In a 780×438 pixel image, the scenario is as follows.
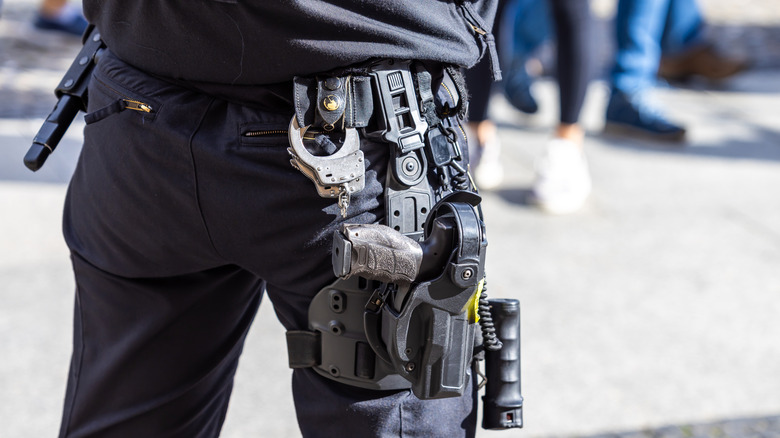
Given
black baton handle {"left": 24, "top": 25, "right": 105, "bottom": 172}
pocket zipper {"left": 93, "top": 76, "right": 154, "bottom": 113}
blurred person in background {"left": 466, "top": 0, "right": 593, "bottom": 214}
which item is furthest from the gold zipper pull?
blurred person in background {"left": 466, "top": 0, "right": 593, "bottom": 214}

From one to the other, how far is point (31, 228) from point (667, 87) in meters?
4.09

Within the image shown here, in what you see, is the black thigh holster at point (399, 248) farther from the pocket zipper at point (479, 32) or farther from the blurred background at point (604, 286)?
the blurred background at point (604, 286)

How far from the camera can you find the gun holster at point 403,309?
1.09m

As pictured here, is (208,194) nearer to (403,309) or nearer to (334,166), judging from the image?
(334,166)

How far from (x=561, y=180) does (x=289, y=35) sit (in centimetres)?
274

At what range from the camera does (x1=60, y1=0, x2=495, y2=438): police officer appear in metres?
1.14

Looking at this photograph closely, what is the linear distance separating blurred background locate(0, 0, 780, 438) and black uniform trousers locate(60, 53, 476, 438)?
984mm

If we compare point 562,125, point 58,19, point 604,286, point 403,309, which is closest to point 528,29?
point 562,125

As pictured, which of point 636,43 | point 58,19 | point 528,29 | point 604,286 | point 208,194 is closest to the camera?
point 208,194

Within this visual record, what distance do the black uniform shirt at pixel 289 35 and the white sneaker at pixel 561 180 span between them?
2.54m

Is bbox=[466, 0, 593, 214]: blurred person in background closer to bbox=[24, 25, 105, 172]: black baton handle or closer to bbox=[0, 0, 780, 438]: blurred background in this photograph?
bbox=[0, 0, 780, 438]: blurred background

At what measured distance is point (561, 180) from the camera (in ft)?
12.2

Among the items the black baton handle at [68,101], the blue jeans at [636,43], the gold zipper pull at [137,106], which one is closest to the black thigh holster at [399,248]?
the gold zipper pull at [137,106]

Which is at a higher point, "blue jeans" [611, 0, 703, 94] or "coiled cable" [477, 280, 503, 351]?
"coiled cable" [477, 280, 503, 351]
